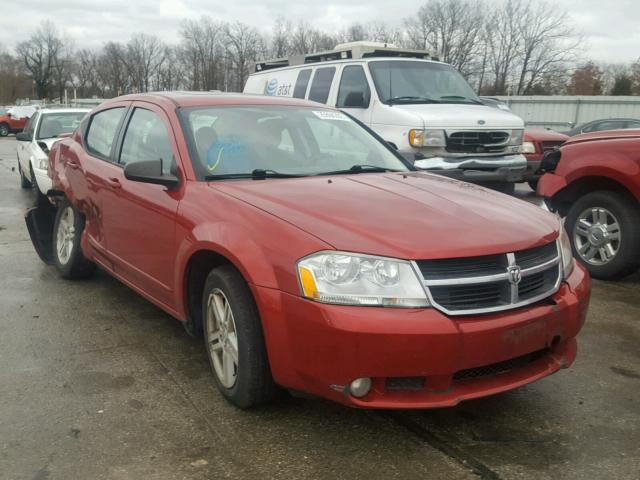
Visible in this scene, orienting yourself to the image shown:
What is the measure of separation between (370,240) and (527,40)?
227 ft

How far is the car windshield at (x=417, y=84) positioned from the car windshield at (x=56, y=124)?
18.1ft

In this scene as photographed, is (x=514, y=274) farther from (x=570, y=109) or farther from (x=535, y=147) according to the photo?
(x=570, y=109)

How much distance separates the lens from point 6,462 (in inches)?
108

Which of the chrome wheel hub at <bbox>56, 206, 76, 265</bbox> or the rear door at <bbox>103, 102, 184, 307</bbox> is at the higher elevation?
the rear door at <bbox>103, 102, 184, 307</bbox>

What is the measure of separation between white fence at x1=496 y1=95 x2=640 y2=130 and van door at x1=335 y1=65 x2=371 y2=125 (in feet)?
63.5

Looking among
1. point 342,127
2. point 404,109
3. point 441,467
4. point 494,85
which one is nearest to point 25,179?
point 404,109

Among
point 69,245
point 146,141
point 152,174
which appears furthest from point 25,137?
point 152,174

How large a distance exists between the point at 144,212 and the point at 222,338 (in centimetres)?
112

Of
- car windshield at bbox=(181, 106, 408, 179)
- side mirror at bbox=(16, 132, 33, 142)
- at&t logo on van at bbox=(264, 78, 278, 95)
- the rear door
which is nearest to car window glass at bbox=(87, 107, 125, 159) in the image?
the rear door

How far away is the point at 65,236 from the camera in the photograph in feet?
18.4

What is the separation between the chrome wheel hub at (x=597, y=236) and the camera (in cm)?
568

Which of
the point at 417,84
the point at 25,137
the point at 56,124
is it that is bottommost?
the point at 25,137

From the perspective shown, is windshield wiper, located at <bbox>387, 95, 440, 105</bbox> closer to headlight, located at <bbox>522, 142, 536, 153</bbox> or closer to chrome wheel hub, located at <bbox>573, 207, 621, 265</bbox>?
headlight, located at <bbox>522, 142, 536, 153</bbox>

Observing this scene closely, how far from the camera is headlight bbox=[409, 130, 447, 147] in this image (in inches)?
311
